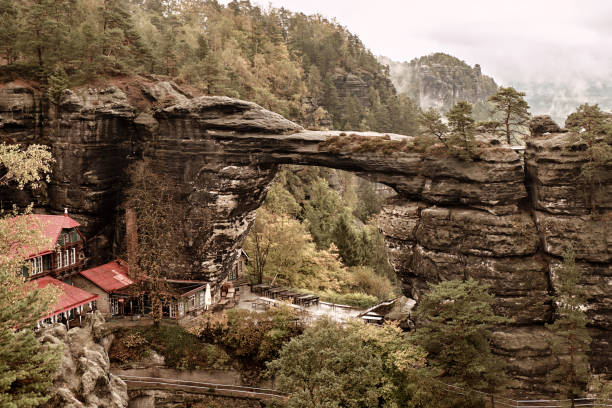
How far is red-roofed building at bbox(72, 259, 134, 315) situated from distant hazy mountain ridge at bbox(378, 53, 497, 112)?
408 ft

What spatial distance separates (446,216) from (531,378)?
952cm

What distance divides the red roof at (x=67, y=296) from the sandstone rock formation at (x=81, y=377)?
207 inches

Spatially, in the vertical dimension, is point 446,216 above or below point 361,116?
below

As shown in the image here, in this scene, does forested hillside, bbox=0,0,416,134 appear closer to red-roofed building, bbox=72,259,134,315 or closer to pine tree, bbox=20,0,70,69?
pine tree, bbox=20,0,70,69

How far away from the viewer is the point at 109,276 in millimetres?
32562

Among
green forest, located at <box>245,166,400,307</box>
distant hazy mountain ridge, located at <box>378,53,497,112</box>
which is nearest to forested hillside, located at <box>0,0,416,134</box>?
green forest, located at <box>245,166,400,307</box>

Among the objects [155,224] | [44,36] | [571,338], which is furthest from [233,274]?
[571,338]

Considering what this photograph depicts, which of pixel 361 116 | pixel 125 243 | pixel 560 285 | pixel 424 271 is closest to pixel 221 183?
pixel 125 243

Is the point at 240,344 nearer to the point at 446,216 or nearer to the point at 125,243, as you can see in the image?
the point at 125,243

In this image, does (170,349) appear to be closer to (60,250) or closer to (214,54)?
(60,250)

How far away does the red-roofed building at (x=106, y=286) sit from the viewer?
31.3 meters

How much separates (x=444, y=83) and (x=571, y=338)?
133953mm

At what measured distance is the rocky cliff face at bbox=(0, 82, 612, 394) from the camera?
25.2 m

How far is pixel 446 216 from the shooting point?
1085 inches
